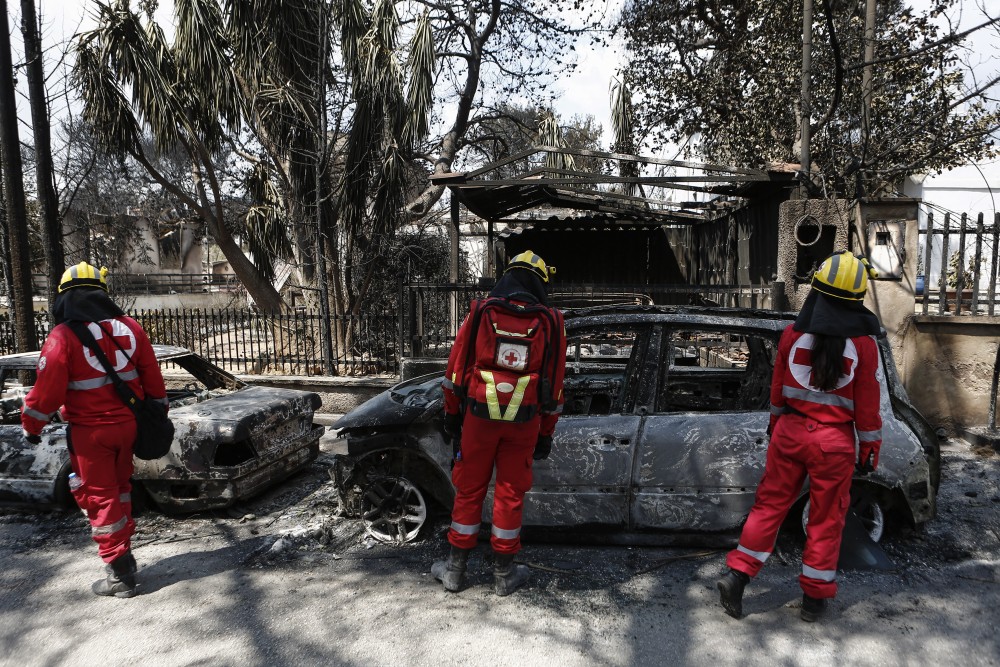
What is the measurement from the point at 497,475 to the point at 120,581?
→ 6.82 feet

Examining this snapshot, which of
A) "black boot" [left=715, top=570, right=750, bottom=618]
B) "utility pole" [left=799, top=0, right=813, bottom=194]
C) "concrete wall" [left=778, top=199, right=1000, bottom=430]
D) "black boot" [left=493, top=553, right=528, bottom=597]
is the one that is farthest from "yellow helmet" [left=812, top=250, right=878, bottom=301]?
"utility pole" [left=799, top=0, right=813, bottom=194]

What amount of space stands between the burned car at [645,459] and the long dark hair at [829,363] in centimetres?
76

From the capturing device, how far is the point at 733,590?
10.4 ft

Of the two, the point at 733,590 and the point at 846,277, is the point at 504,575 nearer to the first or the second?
the point at 733,590

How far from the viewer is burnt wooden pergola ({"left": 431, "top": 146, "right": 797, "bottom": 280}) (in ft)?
23.9

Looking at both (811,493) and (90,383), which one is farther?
(90,383)

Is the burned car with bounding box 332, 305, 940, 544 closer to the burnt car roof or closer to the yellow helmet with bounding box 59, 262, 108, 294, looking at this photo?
the burnt car roof

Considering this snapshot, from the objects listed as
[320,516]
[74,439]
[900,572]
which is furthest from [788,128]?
[74,439]

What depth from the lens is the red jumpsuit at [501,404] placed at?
3277 millimetres

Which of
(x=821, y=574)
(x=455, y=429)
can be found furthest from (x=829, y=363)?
(x=455, y=429)

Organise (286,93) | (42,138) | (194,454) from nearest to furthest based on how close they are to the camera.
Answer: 1. (194,454)
2. (42,138)
3. (286,93)

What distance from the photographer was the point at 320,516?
454cm

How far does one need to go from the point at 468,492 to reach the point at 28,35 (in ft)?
24.7

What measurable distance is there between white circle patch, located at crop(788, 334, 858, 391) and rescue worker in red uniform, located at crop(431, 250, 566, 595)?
109cm
